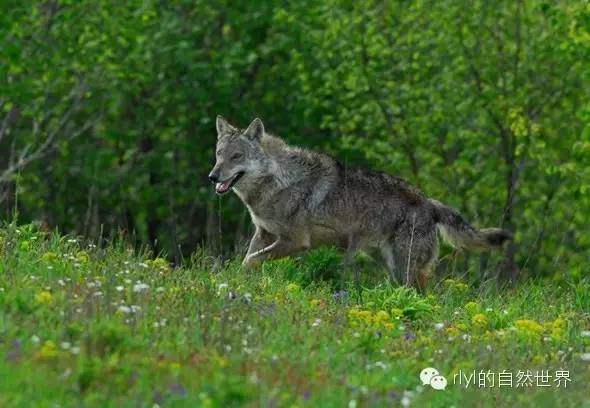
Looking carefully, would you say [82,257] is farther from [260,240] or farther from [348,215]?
[348,215]

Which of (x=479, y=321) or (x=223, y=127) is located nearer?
(x=479, y=321)

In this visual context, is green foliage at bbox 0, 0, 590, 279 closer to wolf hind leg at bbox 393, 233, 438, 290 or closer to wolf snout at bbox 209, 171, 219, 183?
wolf hind leg at bbox 393, 233, 438, 290

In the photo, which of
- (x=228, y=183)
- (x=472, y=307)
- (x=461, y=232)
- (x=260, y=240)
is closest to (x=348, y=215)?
(x=260, y=240)

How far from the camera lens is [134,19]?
2625cm

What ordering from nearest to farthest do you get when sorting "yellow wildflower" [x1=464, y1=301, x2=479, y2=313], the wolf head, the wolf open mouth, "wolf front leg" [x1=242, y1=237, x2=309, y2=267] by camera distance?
"yellow wildflower" [x1=464, y1=301, x2=479, y2=313] < "wolf front leg" [x1=242, y1=237, x2=309, y2=267] < the wolf open mouth < the wolf head

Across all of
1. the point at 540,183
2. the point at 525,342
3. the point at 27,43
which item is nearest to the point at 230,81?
the point at 27,43

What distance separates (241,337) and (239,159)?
19.4ft

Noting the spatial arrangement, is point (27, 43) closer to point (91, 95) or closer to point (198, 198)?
point (91, 95)

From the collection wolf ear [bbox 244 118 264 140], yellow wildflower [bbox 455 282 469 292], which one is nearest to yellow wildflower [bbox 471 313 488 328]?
yellow wildflower [bbox 455 282 469 292]

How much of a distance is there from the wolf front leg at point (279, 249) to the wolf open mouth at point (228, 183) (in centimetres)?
69

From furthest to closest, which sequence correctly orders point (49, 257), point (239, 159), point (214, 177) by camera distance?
1. point (239, 159)
2. point (214, 177)
3. point (49, 257)

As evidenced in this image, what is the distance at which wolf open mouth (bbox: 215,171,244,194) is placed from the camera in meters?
12.9

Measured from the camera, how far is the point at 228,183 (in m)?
13.0

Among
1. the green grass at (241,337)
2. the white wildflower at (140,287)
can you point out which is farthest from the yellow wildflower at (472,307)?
the white wildflower at (140,287)
